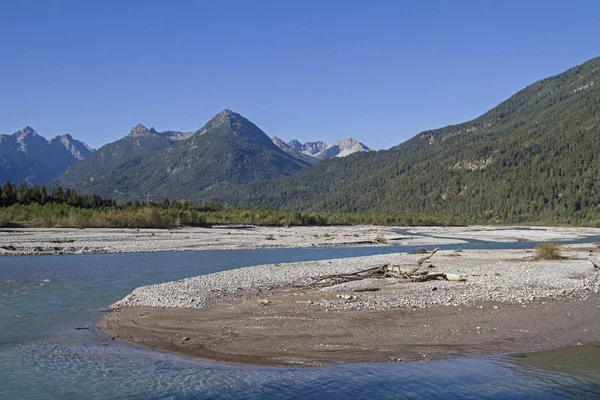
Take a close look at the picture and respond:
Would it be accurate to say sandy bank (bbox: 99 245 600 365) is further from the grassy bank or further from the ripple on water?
the grassy bank

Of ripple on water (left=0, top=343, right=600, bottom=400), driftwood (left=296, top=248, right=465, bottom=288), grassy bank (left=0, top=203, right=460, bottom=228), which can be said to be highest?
grassy bank (left=0, top=203, right=460, bottom=228)

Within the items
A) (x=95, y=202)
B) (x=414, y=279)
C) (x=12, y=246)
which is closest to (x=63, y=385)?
(x=414, y=279)

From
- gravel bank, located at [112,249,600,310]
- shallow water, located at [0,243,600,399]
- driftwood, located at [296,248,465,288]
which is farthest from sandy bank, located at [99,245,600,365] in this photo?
shallow water, located at [0,243,600,399]

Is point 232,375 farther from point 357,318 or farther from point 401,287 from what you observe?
point 401,287

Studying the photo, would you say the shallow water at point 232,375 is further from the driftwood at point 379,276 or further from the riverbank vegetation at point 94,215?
the riverbank vegetation at point 94,215

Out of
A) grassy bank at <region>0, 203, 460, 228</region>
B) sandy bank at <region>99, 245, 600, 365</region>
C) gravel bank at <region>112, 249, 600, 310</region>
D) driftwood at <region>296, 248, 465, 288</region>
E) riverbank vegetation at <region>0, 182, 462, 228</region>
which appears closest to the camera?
sandy bank at <region>99, 245, 600, 365</region>

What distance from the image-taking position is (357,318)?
1967 cm

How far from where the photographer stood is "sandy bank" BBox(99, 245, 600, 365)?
53.5 ft

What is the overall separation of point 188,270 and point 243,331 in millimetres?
21356

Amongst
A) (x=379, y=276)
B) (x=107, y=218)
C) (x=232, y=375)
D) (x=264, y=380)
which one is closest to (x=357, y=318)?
(x=264, y=380)

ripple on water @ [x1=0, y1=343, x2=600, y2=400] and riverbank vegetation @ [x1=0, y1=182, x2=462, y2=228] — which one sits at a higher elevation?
riverbank vegetation @ [x1=0, y1=182, x2=462, y2=228]

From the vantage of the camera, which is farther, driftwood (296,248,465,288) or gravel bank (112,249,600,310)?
driftwood (296,248,465,288)

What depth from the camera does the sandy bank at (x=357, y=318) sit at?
16297 mm

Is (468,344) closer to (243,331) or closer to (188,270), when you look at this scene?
(243,331)
